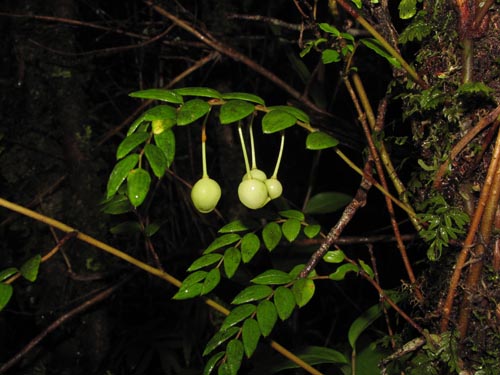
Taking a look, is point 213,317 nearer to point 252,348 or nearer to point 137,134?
point 252,348

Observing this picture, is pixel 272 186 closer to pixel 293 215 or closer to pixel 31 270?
pixel 293 215

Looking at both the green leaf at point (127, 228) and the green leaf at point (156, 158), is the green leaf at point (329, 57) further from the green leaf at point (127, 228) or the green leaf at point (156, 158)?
the green leaf at point (127, 228)

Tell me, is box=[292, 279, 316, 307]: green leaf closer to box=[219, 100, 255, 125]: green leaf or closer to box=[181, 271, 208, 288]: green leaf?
box=[181, 271, 208, 288]: green leaf

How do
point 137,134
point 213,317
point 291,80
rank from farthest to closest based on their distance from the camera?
point 291,80, point 213,317, point 137,134

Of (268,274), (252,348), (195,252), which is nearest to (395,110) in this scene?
(195,252)

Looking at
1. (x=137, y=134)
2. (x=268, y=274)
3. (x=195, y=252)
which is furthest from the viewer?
(x=195, y=252)
